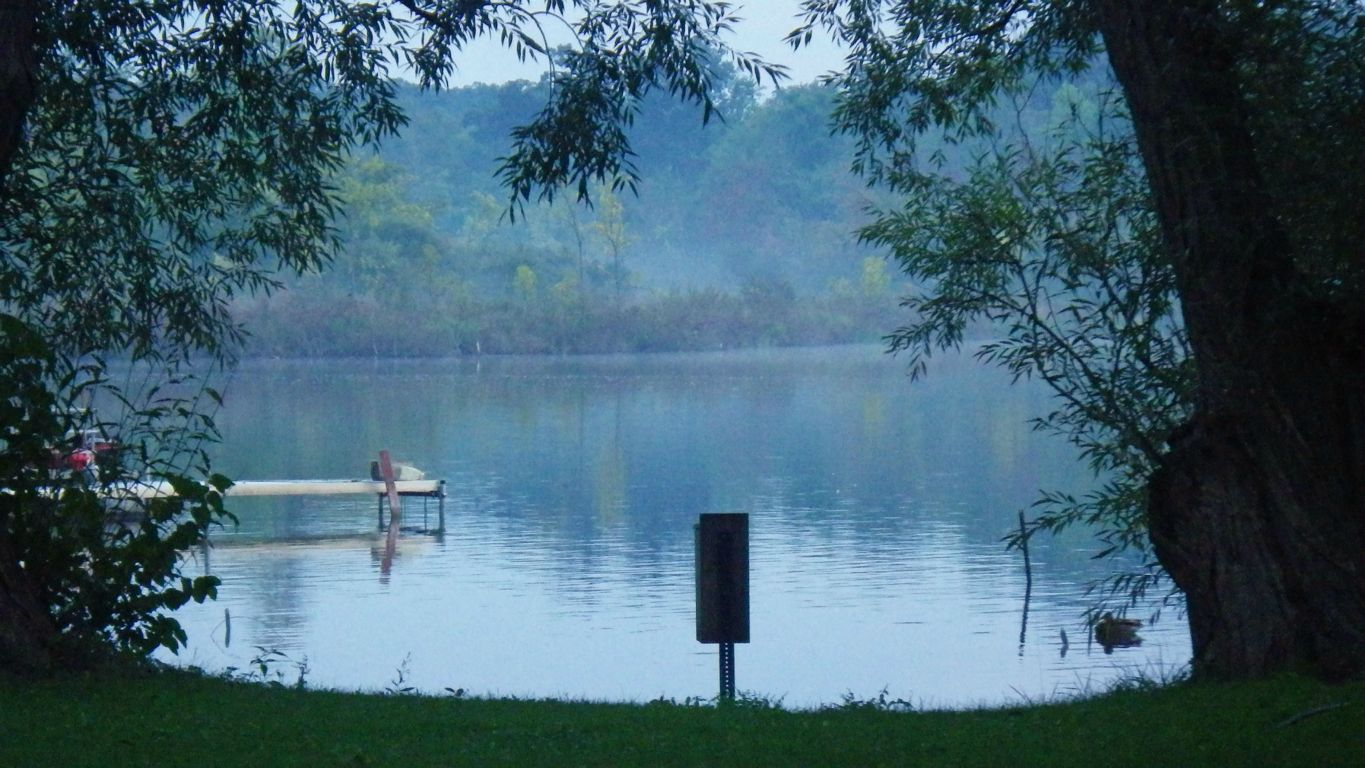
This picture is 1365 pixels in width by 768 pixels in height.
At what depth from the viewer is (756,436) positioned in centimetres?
3669

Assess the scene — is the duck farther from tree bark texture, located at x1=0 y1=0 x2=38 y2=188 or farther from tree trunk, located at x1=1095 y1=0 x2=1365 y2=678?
tree bark texture, located at x1=0 y1=0 x2=38 y2=188

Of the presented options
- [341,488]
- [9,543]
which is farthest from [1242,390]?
[341,488]

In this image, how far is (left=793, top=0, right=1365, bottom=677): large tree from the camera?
23.5 ft

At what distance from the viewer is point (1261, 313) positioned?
24.0ft

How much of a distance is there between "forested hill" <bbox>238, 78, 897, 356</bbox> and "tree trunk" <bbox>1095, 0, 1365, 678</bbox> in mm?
53473

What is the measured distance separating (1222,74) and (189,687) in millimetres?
5231

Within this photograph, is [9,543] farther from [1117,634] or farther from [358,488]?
[358,488]

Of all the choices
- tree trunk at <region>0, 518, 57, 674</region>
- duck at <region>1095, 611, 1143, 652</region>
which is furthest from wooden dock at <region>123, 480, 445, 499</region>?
tree trunk at <region>0, 518, 57, 674</region>

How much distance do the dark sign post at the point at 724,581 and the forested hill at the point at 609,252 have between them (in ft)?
168

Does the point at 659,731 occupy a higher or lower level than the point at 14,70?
lower

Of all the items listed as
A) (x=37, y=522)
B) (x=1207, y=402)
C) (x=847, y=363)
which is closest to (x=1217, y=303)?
(x=1207, y=402)

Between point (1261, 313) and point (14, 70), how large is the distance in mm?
5354

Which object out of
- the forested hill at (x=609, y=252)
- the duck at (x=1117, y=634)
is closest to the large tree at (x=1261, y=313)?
the duck at (x=1117, y=634)

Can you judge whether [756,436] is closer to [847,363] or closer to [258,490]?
[258,490]
